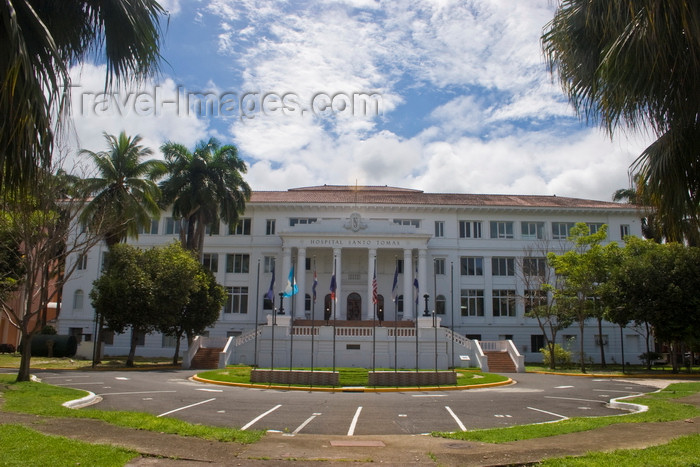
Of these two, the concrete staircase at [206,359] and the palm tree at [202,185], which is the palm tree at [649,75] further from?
the palm tree at [202,185]

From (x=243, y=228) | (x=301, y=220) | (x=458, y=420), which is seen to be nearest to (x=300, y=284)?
(x=301, y=220)

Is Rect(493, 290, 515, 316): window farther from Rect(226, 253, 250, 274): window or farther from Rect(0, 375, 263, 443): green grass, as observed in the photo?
Rect(0, 375, 263, 443): green grass

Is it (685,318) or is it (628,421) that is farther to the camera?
(685,318)

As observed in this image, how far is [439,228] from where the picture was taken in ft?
168

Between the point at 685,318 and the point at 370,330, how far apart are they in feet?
60.3

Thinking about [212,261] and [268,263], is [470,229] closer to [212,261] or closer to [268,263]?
[268,263]

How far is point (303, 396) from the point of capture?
1867 centimetres

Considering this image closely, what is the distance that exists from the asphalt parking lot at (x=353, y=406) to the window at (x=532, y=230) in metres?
29.9

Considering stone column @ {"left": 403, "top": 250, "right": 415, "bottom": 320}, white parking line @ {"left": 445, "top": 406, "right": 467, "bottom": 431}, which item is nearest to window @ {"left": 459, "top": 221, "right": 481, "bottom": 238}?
stone column @ {"left": 403, "top": 250, "right": 415, "bottom": 320}

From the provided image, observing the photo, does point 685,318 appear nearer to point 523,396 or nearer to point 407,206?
point 523,396

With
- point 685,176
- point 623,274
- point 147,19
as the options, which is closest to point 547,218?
point 623,274

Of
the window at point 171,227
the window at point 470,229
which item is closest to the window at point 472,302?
the window at point 470,229

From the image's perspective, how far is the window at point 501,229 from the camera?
51.1 metres

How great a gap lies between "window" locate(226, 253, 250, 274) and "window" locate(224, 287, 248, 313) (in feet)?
5.42
